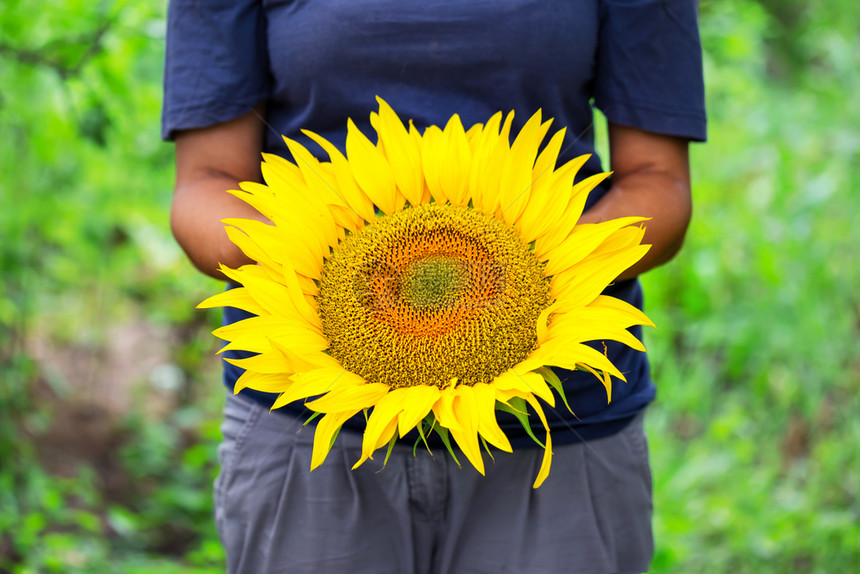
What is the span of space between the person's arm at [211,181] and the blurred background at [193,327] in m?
0.86

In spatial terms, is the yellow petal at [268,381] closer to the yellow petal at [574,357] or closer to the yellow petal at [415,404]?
the yellow petal at [415,404]

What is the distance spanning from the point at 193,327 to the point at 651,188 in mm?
2648

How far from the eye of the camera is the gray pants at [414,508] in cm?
110

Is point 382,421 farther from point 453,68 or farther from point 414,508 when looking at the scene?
point 453,68

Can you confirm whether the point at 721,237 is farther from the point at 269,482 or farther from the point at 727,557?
the point at 269,482

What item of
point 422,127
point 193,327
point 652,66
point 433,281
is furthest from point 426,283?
point 193,327

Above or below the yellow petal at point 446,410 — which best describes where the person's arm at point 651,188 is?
above

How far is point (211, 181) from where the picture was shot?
→ 111 cm

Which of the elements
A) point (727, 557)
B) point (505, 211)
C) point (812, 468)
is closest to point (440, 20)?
point (505, 211)

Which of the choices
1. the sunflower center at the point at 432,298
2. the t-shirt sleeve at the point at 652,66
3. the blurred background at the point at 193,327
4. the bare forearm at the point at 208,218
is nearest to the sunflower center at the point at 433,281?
the sunflower center at the point at 432,298

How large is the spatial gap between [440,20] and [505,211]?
0.32 metres

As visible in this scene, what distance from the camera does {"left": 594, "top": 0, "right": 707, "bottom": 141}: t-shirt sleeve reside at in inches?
43.5

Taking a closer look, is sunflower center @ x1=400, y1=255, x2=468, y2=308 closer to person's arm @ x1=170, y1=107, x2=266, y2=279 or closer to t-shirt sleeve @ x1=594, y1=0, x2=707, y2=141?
person's arm @ x1=170, y1=107, x2=266, y2=279

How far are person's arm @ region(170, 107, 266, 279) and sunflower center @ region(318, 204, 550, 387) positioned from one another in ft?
0.65
